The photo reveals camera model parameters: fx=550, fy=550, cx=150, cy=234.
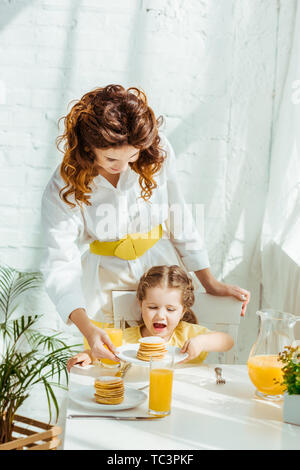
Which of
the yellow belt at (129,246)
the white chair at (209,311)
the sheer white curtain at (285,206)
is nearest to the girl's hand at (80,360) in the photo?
the white chair at (209,311)

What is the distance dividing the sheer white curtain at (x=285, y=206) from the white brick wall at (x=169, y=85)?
0.38ft

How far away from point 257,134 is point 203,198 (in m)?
0.41

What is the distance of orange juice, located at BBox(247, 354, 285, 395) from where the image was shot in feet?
4.45

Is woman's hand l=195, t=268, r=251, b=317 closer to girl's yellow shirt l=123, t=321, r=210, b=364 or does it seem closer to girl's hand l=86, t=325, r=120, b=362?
girl's yellow shirt l=123, t=321, r=210, b=364

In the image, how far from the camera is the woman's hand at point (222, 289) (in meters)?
1.98

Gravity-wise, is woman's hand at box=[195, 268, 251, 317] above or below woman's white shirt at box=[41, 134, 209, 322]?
below

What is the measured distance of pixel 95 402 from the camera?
4.21ft

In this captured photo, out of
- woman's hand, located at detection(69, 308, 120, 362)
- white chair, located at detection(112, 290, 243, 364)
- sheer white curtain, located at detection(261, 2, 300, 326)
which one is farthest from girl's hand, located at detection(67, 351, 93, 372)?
sheer white curtain, located at detection(261, 2, 300, 326)

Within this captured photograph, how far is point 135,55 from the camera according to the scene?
100 inches

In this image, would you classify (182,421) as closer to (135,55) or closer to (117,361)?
(117,361)

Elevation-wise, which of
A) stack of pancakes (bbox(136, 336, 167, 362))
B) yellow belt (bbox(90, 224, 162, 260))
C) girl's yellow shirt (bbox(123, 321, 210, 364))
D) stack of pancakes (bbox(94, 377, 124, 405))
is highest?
yellow belt (bbox(90, 224, 162, 260))

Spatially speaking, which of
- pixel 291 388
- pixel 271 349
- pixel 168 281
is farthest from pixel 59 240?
pixel 291 388

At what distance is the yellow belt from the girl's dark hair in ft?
0.32

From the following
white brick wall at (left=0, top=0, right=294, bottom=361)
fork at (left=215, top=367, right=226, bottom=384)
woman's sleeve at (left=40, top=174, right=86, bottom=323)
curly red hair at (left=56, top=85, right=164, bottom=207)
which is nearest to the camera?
fork at (left=215, top=367, right=226, bottom=384)
